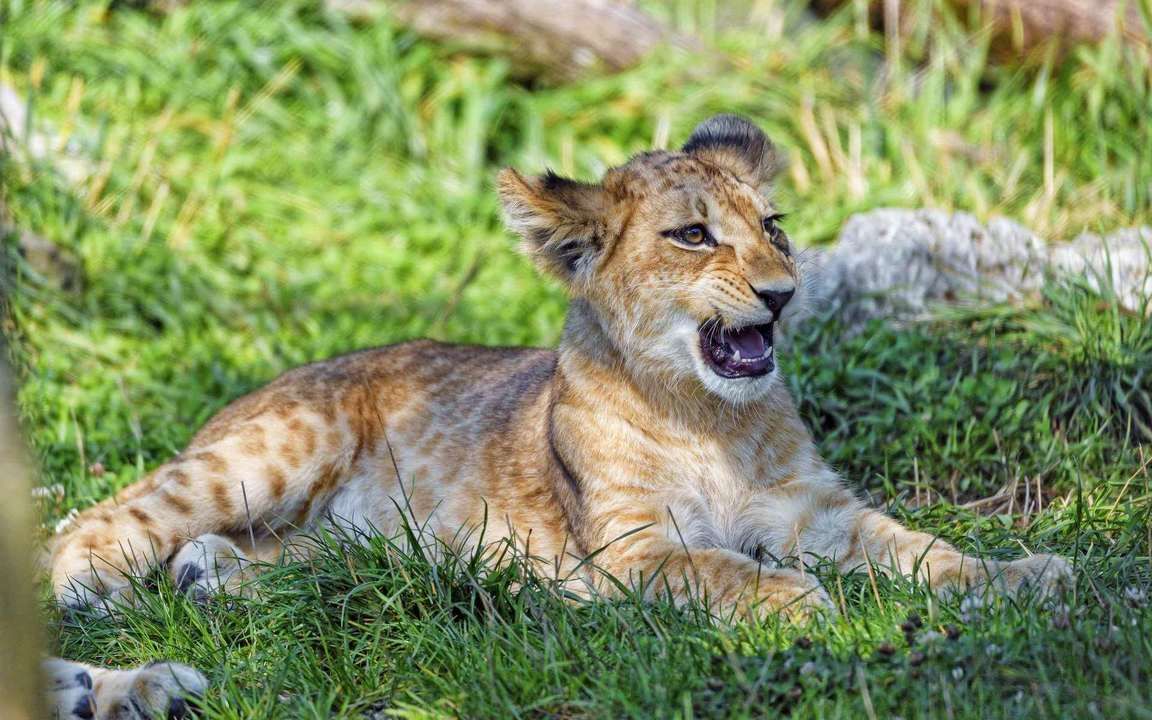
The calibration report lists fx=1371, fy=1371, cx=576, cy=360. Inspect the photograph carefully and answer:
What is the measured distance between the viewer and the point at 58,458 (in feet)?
19.7

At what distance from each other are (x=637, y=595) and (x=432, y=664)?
0.60m

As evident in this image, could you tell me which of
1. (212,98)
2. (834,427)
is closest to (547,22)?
(212,98)

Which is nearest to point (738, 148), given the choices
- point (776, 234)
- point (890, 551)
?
point (776, 234)

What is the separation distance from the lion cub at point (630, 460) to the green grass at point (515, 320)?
0.35 metres

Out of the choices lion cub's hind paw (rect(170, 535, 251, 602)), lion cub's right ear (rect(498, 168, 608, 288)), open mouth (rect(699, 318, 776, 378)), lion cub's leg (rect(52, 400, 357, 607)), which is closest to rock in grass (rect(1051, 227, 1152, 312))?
open mouth (rect(699, 318, 776, 378))

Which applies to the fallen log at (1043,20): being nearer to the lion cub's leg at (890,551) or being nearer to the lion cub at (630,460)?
the lion cub at (630,460)

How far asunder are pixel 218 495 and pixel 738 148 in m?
2.32

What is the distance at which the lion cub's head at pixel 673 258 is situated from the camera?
4.33 metres

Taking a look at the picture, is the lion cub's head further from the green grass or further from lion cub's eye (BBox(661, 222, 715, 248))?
the green grass

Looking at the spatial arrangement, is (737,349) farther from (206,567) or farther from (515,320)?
(515,320)

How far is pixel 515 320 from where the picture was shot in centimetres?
775

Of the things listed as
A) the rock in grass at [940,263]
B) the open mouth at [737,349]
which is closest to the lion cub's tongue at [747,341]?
the open mouth at [737,349]

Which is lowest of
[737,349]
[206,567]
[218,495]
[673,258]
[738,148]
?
[206,567]

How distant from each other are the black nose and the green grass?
922 millimetres
